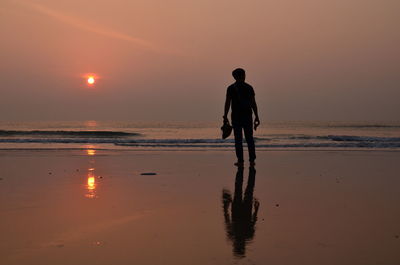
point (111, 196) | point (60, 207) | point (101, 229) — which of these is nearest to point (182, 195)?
point (111, 196)

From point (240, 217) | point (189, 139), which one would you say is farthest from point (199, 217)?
point (189, 139)

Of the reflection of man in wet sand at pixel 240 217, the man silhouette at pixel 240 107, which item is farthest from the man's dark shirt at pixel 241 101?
the reflection of man in wet sand at pixel 240 217

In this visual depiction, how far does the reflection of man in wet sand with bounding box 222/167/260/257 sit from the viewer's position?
3527mm

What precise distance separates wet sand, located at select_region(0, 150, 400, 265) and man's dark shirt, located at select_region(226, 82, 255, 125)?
1.33 metres

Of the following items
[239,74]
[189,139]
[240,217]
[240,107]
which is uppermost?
[239,74]

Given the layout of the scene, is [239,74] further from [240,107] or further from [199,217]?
[199,217]

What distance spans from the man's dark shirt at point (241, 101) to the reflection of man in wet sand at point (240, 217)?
270 centimetres

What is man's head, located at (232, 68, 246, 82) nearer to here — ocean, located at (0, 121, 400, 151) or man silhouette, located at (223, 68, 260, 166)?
man silhouette, located at (223, 68, 260, 166)

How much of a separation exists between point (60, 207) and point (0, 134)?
34140mm

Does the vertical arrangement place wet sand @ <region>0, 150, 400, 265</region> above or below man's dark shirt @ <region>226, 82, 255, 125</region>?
below

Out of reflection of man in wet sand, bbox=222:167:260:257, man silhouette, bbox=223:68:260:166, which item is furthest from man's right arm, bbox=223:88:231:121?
reflection of man in wet sand, bbox=222:167:260:257

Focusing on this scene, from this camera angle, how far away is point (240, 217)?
14.6ft

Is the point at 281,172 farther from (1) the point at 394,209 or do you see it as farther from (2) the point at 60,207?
(2) the point at 60,207

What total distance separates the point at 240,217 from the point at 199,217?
0.36m
